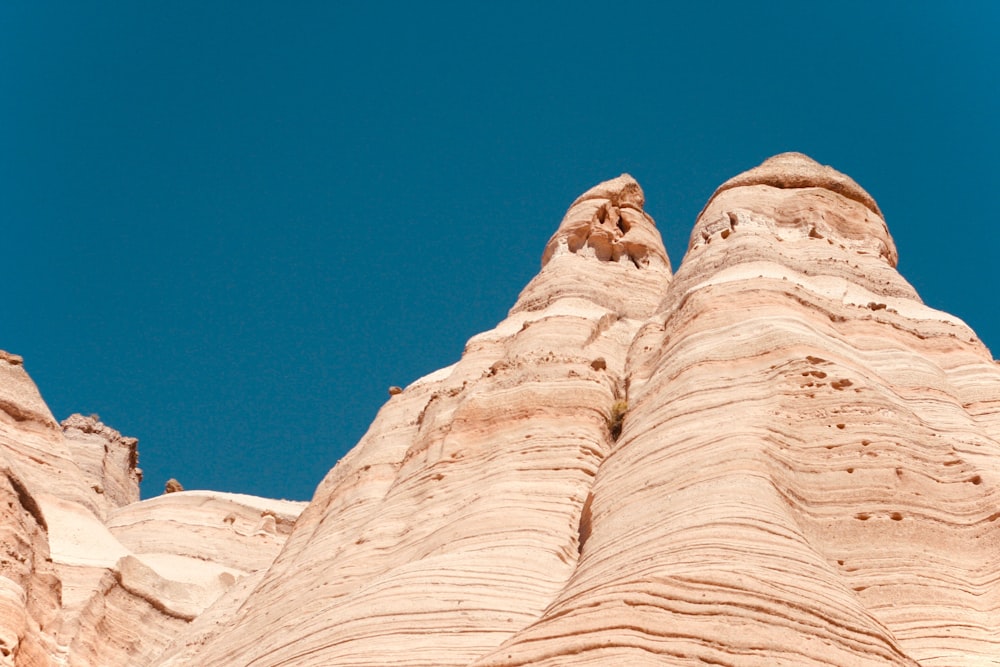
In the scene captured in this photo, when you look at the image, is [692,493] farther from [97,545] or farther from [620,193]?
[620,193]

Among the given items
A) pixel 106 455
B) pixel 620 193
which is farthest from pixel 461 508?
pixel 106 455

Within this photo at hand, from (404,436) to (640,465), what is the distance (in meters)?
8.83

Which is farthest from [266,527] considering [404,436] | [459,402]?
[459,402]

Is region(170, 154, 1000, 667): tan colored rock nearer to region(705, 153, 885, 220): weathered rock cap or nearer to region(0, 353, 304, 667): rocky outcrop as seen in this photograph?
region(705, 153, 885, 220): weathered rock cap

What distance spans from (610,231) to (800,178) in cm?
585

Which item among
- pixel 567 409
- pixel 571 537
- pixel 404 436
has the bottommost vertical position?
pixel 571 537

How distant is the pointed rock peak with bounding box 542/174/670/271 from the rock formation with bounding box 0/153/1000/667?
2424mm

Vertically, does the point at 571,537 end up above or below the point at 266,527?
below

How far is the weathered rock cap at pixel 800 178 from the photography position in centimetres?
2903

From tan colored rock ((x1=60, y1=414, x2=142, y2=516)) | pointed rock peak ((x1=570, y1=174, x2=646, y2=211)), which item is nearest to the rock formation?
pointed rock peak ((x1=570, y1=174, x2=646, y2=211))

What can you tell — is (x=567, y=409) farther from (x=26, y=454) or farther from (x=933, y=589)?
(x=26, y=454)

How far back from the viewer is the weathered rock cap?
29.0m

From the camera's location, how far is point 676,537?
582 inches

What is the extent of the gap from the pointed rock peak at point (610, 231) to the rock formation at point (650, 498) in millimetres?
2424
